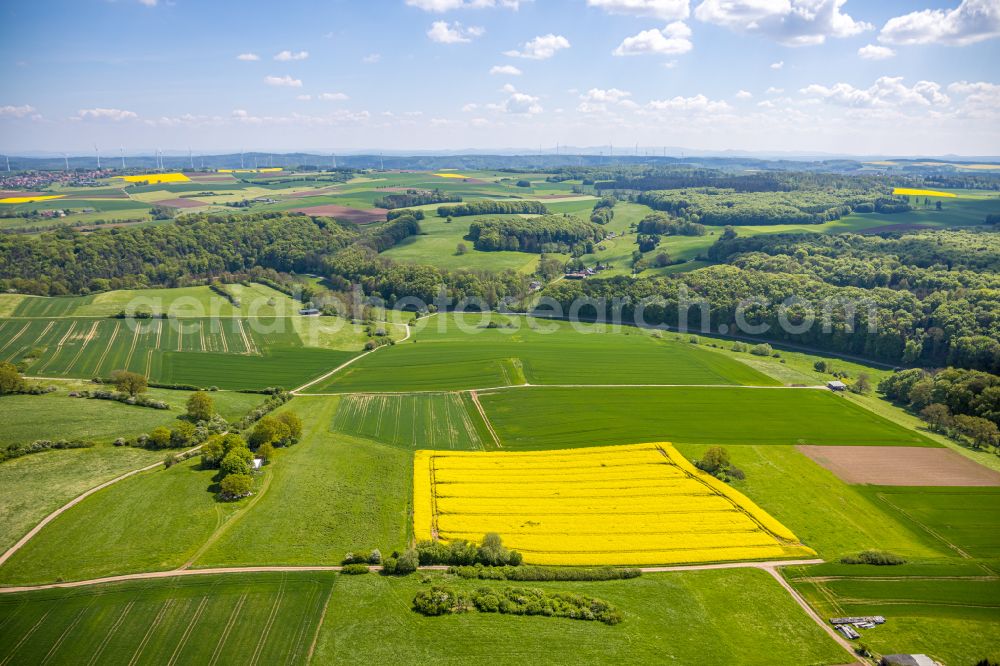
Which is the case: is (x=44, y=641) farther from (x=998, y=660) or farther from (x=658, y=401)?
(x=658, y=401)

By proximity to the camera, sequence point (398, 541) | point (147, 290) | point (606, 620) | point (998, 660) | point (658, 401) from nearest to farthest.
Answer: point (998, 660)
point (606, 620)
point (398, 541)
point (658, 401)
point (147, 290)

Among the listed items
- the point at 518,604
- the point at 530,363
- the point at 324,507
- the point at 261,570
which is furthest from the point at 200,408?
the point at 518,604

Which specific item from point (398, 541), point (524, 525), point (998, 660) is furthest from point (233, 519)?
point (998, 660)

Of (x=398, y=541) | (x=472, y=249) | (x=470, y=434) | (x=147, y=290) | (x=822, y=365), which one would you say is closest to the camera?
(x=398, y=541)

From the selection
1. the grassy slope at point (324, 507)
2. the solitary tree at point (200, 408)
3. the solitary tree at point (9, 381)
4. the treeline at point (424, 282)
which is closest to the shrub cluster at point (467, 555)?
the grassy slope at point (324, 507)

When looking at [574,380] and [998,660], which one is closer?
[998,660]

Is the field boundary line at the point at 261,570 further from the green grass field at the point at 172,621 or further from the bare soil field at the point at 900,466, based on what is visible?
the bare soil field at the point at 900,466
